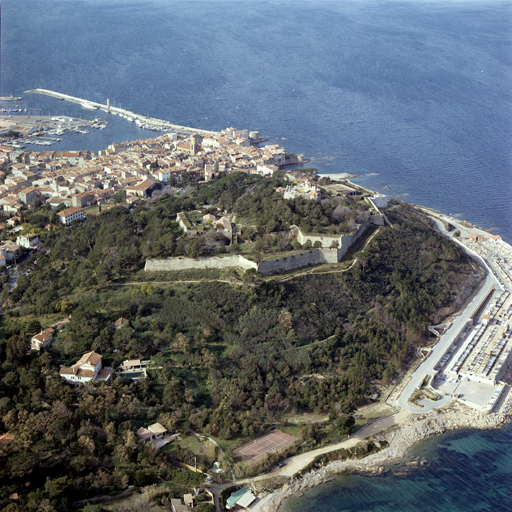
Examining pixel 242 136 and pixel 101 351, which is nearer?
pixel 101 351

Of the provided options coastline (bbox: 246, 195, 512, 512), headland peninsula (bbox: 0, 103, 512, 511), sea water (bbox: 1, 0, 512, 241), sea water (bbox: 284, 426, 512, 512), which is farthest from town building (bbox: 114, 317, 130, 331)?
sea water (bbox: 1, 0, 512, 241)

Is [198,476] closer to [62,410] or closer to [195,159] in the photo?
[62,410]

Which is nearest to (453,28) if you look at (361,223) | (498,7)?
(498,7)

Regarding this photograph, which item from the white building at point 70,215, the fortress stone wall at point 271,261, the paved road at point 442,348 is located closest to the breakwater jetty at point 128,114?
the white building at point 70,215

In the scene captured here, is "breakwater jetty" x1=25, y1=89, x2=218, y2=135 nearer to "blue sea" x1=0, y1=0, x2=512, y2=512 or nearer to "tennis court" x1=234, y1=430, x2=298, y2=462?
"blue sea" x1=0, y1=0, x2=512, y2=512

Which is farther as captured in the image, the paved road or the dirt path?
the paved road
